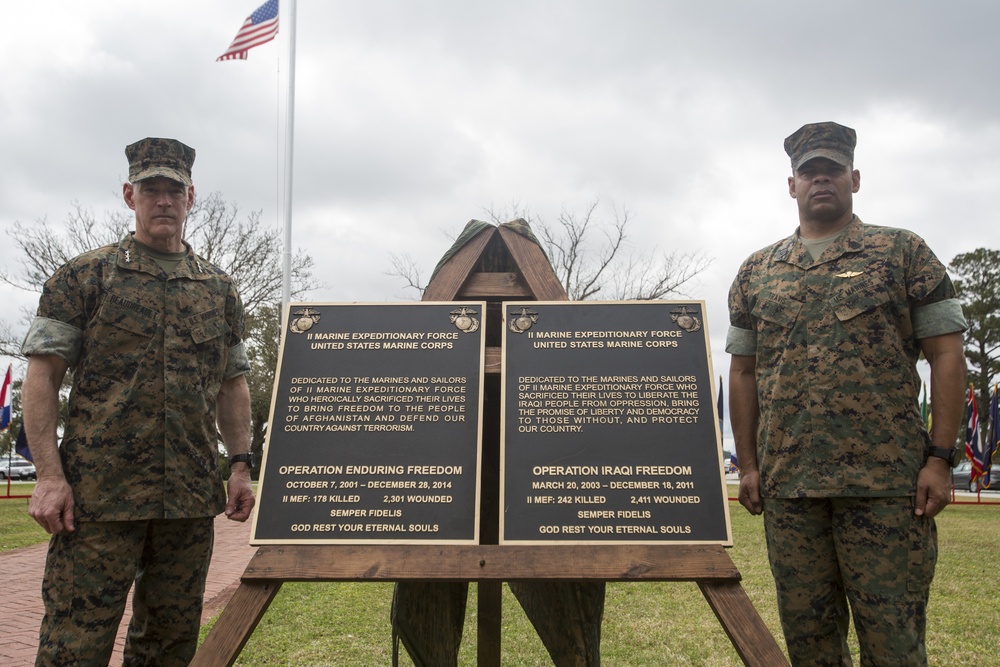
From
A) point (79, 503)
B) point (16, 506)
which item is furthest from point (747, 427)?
point (16, 506)

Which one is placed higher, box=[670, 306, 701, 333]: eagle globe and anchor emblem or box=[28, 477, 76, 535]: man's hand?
box=[670, 306, 701, 333]: eagle globe and anchor emblem

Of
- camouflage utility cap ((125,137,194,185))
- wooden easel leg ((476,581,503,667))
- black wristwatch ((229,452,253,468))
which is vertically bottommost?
wooden easel leg ((476,581,503,667))

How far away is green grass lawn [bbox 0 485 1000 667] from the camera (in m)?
4.96

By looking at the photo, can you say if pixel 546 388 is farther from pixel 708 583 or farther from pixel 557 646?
pixel 557 646

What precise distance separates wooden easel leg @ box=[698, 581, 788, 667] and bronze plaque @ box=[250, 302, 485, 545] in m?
0.85

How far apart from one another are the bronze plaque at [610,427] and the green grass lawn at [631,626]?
105 inches

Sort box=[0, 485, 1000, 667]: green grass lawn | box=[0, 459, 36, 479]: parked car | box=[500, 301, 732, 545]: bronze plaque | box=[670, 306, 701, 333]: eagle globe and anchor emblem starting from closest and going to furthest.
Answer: box=[500, 301, 732, 545]: bronze plaque
box=[670, 306, 701, 333]: eagle globe and anchor emblem
box=[0, 485, 1000, 667]: green grass lawn
box=[0, 459, 36, 479]: parked car

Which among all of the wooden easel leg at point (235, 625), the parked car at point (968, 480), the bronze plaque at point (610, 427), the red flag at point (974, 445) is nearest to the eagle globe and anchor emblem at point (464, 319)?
the bronze plaque at point (610, 427)

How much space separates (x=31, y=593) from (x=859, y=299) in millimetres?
7655

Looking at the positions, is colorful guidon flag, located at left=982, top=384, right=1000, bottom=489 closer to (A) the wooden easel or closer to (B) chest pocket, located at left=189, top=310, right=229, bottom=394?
(A) the wooden easel

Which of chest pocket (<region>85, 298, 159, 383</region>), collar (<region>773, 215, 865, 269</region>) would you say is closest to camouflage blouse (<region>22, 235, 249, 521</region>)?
chest pocket (<region>85, 298, 159, 383</region>)

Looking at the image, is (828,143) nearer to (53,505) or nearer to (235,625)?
(235,625)

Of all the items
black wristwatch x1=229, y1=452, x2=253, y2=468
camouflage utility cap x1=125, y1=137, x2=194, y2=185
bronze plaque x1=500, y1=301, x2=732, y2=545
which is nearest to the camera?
bronze plaque x1=500, y1=301, x2=732, y2=545

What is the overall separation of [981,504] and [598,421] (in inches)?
739
